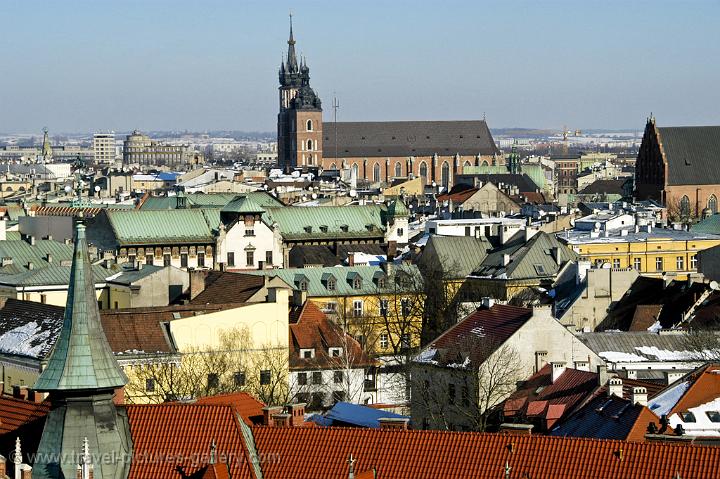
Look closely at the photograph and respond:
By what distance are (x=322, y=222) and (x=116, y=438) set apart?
85348 millimetres

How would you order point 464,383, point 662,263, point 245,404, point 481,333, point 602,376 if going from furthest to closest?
1. point 662,263
2. point 481,333
3. point 464,383
4. point 602,376
5. point 245,404

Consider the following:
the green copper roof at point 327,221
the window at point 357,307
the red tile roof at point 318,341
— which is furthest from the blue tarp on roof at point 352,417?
the green copper roof at point 327,221

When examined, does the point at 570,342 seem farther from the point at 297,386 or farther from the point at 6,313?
the point at 6,313

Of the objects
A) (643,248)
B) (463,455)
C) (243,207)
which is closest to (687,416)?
(463,455)

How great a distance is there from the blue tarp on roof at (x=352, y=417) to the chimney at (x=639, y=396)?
549cm

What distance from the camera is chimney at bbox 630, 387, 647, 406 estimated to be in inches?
1779

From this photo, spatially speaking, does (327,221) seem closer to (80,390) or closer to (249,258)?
(249,258)

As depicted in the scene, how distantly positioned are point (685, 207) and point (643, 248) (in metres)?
54.5

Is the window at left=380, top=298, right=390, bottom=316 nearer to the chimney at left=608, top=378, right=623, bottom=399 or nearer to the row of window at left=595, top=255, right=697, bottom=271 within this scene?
the row of window at left=595, top=255, right=697, bottom=271

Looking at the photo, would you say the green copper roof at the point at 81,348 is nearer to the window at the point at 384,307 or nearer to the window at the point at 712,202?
the window at the point at 384,307

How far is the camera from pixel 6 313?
214 ft

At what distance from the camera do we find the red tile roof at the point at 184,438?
3219 cm

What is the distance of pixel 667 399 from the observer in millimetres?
46812

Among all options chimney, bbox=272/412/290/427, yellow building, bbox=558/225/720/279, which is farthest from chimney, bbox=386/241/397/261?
chimney, bbox=272/412/290/427
